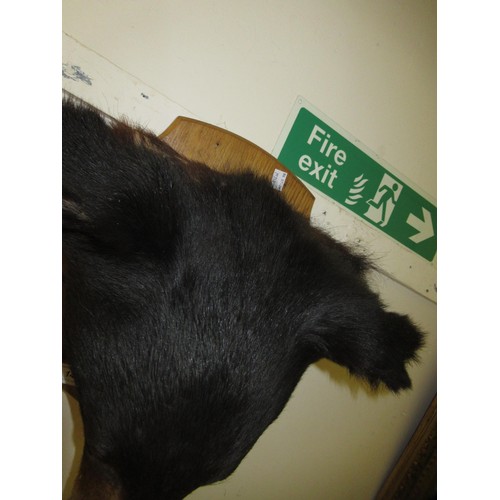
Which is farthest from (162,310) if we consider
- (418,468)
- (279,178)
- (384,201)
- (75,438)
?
(418,468)

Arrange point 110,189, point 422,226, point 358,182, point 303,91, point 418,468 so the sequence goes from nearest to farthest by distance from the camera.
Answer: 1. point 110,189
2. point 303,91
3. point 358,182
4. point 422,226
5. point 418,468

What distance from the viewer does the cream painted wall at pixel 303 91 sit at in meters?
0.96

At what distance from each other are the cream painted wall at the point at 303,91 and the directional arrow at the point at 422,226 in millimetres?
110

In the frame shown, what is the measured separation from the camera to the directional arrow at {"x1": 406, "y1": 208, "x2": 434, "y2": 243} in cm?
153

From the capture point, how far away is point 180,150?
917 millimetres

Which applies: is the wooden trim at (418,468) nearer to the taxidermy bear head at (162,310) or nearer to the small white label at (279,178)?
the small white label at (279,178)

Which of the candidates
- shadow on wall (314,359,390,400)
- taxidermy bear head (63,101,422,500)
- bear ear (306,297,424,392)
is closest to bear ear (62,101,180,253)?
taxidermy bear head (63,101,422,500)

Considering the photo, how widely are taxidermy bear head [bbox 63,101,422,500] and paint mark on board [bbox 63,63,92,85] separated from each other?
37 centimetres

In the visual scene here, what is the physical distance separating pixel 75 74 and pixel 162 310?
2.21ft

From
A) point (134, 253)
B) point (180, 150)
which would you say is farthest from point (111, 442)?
point (180, 150)

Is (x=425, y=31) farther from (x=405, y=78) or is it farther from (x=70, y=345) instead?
(x=70, y=345)

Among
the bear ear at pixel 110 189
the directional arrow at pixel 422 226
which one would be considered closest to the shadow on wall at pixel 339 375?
→ the directional arrow at pixel 422 226

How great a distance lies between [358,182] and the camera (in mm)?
1361

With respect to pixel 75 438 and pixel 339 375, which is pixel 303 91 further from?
pixel 75 438
